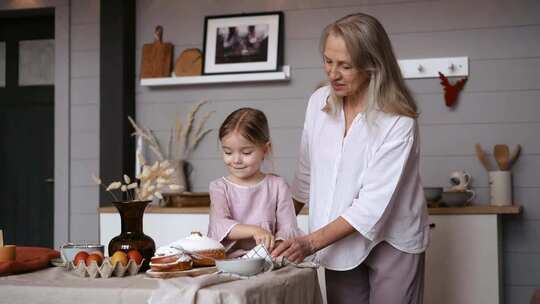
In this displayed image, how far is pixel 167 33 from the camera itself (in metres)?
4.91

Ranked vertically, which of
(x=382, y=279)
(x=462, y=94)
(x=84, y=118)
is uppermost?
(x=462, y=94)

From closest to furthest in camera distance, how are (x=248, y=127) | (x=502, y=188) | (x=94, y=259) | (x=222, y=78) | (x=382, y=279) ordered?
(x=94, y=259), (x=248, y=127), (x=382, y=279), (x=502, y=188), (x=222, y=78)

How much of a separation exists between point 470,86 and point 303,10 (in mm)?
1056

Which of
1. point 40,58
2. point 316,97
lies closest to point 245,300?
point 316,97

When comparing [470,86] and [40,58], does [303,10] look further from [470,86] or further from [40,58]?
[40,58]

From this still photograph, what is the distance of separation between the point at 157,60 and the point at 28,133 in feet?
4.01

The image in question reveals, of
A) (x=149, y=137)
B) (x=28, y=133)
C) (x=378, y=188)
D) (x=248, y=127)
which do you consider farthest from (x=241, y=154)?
(x=28, y=133)

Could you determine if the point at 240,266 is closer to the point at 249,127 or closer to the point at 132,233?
the point at 132,233

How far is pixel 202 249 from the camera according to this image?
7.12ft

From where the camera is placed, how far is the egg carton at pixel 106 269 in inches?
80.9

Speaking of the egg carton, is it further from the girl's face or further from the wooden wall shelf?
the wooden wall shelf

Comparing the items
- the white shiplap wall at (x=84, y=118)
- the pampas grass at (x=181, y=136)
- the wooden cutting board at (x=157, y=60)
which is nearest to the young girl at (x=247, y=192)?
the pampas grass at (x=181, y=136)

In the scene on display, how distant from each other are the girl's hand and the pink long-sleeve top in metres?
0.13

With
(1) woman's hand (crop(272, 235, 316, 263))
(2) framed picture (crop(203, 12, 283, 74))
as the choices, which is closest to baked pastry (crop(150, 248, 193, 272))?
(1) woman's hand (crop(272, 235, 316, 263))
